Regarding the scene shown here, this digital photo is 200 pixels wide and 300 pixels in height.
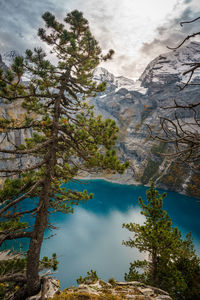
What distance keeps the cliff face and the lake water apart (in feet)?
58.2

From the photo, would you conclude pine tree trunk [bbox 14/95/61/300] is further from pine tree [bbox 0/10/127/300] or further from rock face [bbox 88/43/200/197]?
rock face [bbox 88/43/200/197]

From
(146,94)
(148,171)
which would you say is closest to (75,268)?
(148,171)

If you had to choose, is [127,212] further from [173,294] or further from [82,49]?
[82,49]

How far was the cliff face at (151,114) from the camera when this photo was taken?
197ft

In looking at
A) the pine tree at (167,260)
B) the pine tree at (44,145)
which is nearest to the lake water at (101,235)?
the pine tree at (44,145)

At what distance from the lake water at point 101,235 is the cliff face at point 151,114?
1775cm

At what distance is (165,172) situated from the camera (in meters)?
62.2

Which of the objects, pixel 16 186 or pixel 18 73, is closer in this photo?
pixel 18 73

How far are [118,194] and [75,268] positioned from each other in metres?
36.1

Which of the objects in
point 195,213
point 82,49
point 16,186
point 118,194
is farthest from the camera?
point 118,194

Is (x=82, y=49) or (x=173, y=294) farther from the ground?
(x=82, y=49)

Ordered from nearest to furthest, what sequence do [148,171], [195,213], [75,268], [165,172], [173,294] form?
[173,294] < [75,268] < [195,213] < [165,172] < [148,171]

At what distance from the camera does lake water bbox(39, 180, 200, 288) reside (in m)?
16.4

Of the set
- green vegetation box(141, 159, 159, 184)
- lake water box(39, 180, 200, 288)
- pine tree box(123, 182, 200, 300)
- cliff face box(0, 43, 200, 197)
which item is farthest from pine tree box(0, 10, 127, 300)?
green vegetation box(141, 159, 159, 184)
